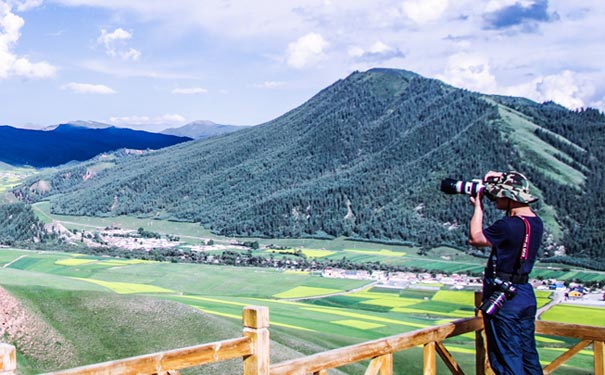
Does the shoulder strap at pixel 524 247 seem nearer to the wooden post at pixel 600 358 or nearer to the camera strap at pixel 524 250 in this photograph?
the camera strap at pixel 524 250

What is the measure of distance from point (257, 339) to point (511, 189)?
355cm

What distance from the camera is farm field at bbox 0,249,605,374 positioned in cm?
5175

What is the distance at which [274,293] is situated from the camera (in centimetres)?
8081

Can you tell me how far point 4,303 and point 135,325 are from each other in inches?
202

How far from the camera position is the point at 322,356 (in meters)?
7.48

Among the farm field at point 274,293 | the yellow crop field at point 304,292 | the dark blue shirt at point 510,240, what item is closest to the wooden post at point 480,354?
the dark blue shirt at point 510,240

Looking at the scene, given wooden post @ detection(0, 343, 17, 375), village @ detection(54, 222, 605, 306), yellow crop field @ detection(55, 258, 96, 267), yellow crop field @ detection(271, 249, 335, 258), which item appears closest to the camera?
wooden post @ detection(0, 343, 17, 375)

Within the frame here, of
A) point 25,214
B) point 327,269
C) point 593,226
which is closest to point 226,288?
point 327,269

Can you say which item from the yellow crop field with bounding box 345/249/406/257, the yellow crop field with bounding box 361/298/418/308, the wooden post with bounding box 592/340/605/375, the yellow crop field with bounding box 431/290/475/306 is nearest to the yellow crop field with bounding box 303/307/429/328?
the yellow crop field with bounding box 361/298/418/308

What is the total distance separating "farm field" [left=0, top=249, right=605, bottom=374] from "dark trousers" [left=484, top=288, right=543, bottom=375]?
30.3m

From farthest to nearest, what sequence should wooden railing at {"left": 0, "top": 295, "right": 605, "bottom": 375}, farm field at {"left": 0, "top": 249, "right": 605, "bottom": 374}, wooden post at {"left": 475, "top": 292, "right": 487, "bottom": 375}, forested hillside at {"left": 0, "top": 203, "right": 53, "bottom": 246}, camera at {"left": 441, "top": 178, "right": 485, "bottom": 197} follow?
forested hillside at {"left": 0, "top": 203, "right": 53, "bottom": 246} → farm field at {"left": 0, "top": 249, "right": 605, "bottom": 374} → wooden post at {"left": 475, "top": 292, "right": 487, "bottom": 375} → camera at {"left": 441, "top": 178, "right": 485, "bottom": 197} → wooden railing at {"left": 0, "top": 295, "right": 605, "bottom": 375}

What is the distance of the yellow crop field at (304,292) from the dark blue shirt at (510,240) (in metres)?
71.4

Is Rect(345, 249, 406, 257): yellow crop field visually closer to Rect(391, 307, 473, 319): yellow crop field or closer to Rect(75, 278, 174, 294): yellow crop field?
Rect(391, 307, 473, 319): yellow crop field

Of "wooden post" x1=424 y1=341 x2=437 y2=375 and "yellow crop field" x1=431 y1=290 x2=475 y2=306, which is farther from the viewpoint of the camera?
"yellow crop field" x1=431 y1=290 x2=475 y2=306
